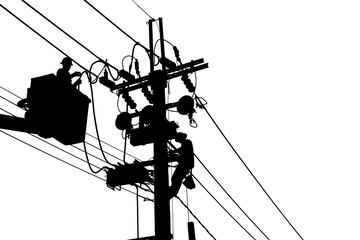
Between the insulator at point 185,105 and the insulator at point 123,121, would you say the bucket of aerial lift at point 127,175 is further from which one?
the insulator at point 185,105

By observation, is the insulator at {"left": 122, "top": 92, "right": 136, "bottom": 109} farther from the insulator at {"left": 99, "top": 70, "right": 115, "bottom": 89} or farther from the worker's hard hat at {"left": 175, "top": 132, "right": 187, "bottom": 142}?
the worker's hard hat at {"left": 175, "top": 132, "right": 187, "bottom": 142}

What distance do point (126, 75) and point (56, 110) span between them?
6276 millimetres

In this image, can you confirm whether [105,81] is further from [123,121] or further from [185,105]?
[185,105]

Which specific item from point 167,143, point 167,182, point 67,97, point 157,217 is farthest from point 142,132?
point 67,97

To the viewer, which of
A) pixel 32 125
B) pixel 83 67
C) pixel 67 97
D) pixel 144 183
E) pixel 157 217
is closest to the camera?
pixel 32 125

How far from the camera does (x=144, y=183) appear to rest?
10.6m

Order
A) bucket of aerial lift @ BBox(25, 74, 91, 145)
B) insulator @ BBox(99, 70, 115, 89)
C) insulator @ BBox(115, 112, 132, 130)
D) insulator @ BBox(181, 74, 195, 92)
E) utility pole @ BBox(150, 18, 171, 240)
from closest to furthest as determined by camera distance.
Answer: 1. bucket of aerial lift @ BBox(25, 74, 91, 145)
2. utility pole @ BBox(150, 18, 171, 240)
3. insulator @ BBox(99, 70, 115, 89)
4. insulator @ BBox(115, 112, 132, 130)
5. insulator @ BBox(181, 74, 195, 92)

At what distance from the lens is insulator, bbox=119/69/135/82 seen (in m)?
11.1

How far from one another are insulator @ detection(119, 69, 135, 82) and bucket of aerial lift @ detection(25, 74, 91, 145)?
5802mm

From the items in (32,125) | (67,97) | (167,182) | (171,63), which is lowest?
(32,125)

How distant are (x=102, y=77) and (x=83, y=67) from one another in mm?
1930

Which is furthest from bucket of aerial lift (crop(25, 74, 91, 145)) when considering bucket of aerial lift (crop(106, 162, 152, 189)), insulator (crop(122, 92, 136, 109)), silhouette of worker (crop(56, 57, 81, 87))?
insulator (crop(122, 92, 136, 109))

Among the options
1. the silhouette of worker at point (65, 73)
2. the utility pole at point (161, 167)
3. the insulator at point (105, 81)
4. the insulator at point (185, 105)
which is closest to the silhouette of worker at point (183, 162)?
the utility pole at point (161, 167)

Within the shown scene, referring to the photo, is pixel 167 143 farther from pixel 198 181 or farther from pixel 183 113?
pixel 198 181
